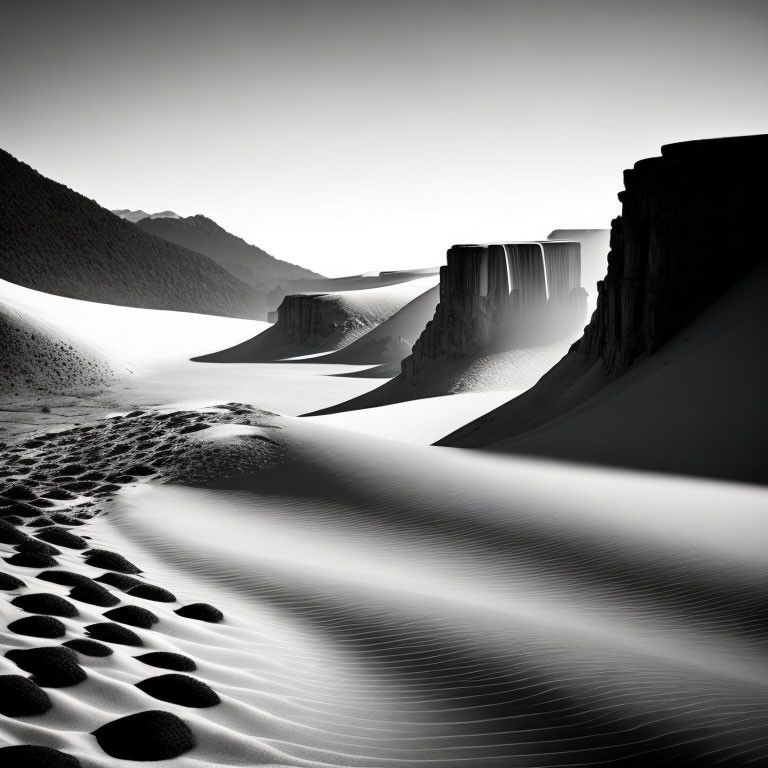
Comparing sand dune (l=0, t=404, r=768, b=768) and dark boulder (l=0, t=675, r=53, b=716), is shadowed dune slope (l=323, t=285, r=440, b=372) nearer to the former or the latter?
sand dune (l=0, t=404, r=768, b=768)

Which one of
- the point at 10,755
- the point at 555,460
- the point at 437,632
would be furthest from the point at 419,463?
the point at 10,755

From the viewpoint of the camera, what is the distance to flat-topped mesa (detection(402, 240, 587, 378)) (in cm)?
3666

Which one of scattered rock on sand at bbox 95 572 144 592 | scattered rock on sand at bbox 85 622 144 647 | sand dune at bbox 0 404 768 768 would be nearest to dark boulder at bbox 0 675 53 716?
sand dune at bbox 0 404 768 768

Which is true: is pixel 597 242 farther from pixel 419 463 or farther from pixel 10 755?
pixel 10 755

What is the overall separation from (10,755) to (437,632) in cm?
409

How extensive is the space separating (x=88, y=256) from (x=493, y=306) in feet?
298

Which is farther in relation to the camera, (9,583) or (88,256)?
(88,256)

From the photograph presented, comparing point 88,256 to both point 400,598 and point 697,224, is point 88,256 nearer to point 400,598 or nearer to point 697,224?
point 697,224

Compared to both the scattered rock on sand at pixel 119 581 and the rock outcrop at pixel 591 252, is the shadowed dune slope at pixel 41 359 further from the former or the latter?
the rock outcrop at pixel 591 252

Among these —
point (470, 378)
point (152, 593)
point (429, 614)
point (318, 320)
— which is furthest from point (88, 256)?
point (429, 614)

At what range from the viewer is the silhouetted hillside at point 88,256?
349ft

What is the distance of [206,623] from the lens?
7098 millimetres

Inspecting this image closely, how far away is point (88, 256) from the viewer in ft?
Answer: 374

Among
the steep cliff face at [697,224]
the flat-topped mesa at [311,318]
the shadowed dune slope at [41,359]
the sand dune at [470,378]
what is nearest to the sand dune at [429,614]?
the steep cliff face at [697,224]
